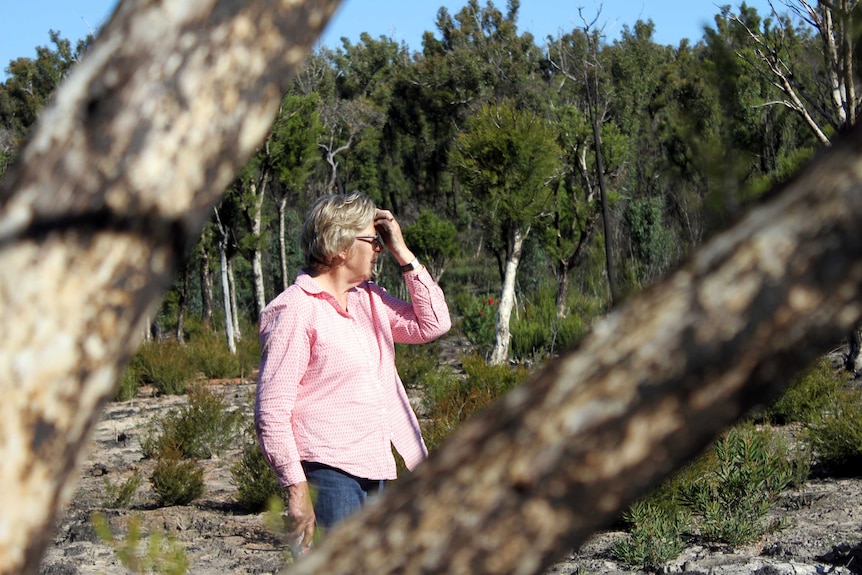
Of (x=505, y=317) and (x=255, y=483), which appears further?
(x=505, y=317)

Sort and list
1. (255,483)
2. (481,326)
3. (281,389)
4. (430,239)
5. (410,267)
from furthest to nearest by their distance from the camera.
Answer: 1. (430,239)
2. (481,326)
3. (255,483)
4. (410,267)
5. (281,389)

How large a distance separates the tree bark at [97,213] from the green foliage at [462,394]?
5.10m

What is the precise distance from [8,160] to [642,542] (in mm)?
12464

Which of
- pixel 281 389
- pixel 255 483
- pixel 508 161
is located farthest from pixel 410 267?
pixel 508 161

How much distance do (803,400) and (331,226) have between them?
6.15m

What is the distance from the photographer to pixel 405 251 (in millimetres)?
3010

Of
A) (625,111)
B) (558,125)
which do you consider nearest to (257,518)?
(558,125)

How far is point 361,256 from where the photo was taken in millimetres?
2775

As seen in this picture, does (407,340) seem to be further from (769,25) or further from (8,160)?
(8,160)

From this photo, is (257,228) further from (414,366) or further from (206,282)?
(414,366)

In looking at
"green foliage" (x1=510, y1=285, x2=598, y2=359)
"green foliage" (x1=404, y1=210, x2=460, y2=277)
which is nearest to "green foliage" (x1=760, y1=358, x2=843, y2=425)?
"green foliage" (x1=510, y1=285, x2=598, y2=359)

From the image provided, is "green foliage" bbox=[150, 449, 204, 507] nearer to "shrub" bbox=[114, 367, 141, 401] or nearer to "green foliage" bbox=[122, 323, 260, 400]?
"green foliage" bbox=[122, 323, 260, 400]

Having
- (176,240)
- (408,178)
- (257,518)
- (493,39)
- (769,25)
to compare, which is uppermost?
(493,39)

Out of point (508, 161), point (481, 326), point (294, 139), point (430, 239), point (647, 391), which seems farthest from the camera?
point (430, 239)
